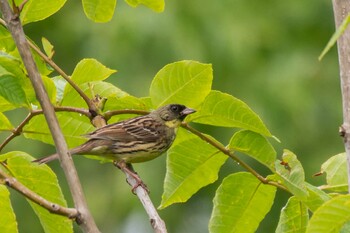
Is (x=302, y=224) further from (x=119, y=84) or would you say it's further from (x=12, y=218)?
(x=119, y=84)

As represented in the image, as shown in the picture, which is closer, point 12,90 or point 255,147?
point 12,90

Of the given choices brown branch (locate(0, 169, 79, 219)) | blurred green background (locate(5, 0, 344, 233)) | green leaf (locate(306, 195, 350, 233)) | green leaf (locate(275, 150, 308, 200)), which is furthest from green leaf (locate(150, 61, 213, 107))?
blurred green background (locate(5, 0, 344, 233))

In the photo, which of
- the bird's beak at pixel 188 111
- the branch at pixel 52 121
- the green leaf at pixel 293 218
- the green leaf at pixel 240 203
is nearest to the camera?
the branch at pixel 52 121

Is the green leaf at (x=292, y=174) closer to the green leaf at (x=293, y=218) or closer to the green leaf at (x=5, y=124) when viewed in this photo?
the green leaf at (x=293, y=218)

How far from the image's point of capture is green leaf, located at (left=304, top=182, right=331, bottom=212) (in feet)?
11.5

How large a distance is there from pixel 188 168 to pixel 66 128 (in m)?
0.50

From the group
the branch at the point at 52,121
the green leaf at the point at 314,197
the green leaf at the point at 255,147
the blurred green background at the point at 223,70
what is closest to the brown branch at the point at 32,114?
the green leaf at the point at 255,147

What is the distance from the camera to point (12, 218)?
3.46 metres

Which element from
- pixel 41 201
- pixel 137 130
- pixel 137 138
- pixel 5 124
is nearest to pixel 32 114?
pixel 5 124

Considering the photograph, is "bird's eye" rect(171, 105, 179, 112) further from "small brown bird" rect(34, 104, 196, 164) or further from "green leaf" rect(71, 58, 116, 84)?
"green leaf" rect(71, 58, 116, 84)

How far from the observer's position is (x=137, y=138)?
5.27 metres

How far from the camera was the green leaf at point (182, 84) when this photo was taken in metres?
3.77

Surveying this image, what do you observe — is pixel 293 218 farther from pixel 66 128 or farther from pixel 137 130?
pixel 137 130

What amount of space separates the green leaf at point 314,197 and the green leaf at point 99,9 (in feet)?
3.30
